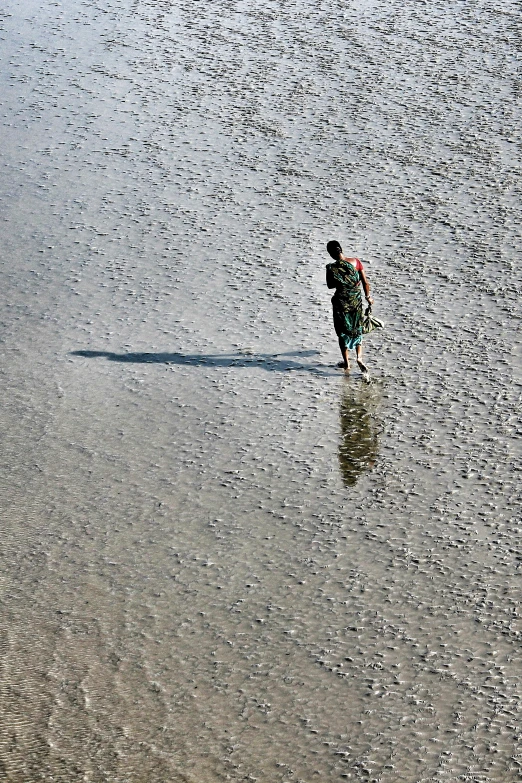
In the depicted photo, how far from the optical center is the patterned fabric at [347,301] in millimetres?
9211

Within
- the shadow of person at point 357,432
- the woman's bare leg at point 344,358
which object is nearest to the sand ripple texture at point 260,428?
the shadow of person at point 357,432

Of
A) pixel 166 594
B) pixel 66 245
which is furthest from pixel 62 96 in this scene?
pixel 166 594

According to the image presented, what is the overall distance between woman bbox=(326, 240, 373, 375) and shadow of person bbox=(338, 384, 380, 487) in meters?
0.35

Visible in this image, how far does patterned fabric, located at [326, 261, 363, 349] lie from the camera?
363 inches

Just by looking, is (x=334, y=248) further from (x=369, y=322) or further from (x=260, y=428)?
(x=260, y=428)

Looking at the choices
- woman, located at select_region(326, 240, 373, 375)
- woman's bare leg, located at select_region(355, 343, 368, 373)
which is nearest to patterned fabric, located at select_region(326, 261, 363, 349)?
woman, located at select_region(326, 240, 373, 375)

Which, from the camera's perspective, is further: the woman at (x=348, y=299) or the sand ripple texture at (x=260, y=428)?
the woman at (x=348, y=299)

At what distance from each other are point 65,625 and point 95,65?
12.7m

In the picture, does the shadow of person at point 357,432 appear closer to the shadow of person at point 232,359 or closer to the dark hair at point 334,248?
the shadow of person at point 232,359

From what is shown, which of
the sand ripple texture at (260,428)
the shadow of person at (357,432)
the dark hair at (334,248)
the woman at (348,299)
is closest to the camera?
the sand ripple texture at (260,428)

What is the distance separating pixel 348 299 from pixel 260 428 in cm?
142

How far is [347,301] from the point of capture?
30.3 feet

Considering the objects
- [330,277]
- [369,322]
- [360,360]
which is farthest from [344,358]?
[330,277]

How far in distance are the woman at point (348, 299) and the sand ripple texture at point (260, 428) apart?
1.15 feet
